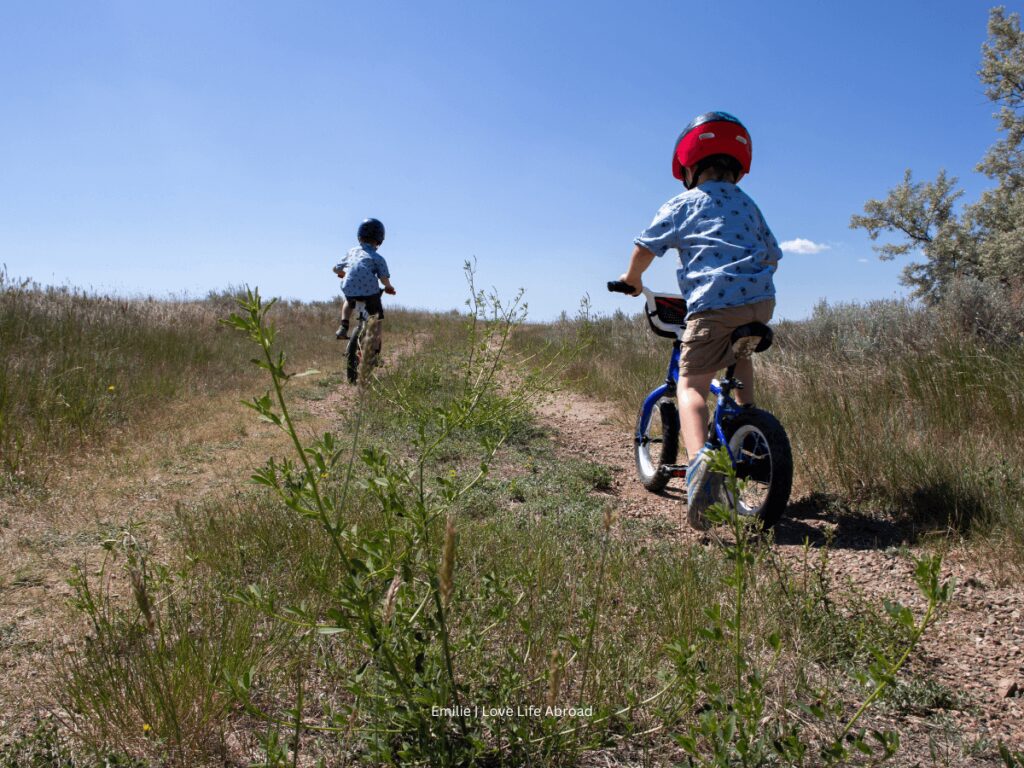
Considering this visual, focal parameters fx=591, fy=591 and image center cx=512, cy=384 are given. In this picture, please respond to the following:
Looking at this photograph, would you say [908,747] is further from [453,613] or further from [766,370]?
[766,370]

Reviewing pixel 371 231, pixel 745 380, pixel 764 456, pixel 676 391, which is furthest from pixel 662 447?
pixel 371 231

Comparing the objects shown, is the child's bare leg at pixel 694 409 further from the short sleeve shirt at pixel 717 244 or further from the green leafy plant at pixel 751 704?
the green leafy plant at pixel 751 704

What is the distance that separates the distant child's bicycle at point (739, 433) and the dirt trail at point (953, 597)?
0.70ft

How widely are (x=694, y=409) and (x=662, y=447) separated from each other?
3.31 feet

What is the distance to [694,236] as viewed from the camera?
2943 mm

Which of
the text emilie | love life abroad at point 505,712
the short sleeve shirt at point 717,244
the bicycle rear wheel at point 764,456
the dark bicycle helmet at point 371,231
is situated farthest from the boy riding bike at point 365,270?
the text emilie | love life abroad at point 505,712

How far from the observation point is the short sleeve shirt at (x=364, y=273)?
764cm

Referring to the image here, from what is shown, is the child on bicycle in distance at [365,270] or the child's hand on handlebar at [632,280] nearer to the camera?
the child's hand on handlebar at [632,280]

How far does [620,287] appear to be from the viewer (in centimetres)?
337

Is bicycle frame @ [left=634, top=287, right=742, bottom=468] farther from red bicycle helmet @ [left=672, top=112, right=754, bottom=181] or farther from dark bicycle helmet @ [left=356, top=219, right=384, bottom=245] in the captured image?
dark bicycle helmet @ [left=356, top=219, right=384, bottom=245]

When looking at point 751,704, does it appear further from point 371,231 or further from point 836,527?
point 371,231

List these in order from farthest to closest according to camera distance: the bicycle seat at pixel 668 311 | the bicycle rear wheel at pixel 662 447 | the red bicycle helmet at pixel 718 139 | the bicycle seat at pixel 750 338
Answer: the bicycle rear wheel at pixel 662 447
the bicycle seat at pixel 668 311
the red bicycle helmet at pixel 718 139
the bicycle seat at pixel 750 338

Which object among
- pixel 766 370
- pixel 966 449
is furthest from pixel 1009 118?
→ pixel 966 449

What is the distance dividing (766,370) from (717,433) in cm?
354
